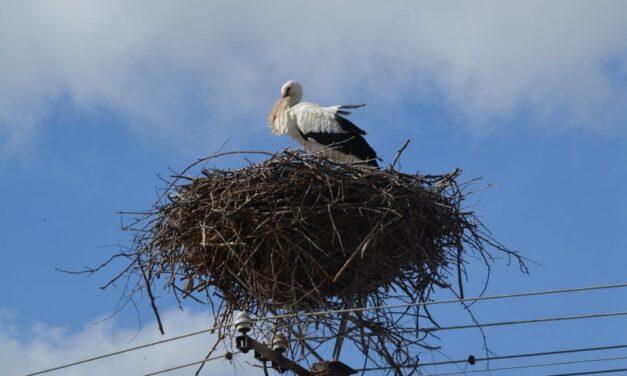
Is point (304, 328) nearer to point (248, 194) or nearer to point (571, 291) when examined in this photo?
point (248, 194)

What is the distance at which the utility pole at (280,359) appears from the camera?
5617 millimetres

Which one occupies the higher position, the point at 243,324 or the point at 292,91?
the point at 292,91

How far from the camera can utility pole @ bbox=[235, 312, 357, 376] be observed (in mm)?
5617

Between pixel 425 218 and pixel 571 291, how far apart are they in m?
2.22

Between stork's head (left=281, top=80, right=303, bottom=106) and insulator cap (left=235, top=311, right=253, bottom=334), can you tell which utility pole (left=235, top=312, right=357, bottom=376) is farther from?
stork's head (left=281, top=80, right=303, bottom=106)

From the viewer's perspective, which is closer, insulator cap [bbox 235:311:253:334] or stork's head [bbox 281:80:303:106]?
insulator cap [bbox 235:311:253:334]

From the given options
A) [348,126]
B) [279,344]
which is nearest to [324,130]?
[348,126]

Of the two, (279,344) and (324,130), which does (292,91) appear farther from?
(279,344)

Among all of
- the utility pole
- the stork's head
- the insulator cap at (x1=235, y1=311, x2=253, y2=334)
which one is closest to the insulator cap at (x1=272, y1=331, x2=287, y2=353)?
the utility pole

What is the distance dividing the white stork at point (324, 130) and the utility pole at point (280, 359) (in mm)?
2781

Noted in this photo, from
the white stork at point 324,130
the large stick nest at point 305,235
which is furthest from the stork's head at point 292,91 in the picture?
the large stick nest at point 305,235

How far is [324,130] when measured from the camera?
9000mm

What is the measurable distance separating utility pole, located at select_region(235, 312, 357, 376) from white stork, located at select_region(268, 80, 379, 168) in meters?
2.78

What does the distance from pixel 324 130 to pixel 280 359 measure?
3390mm
